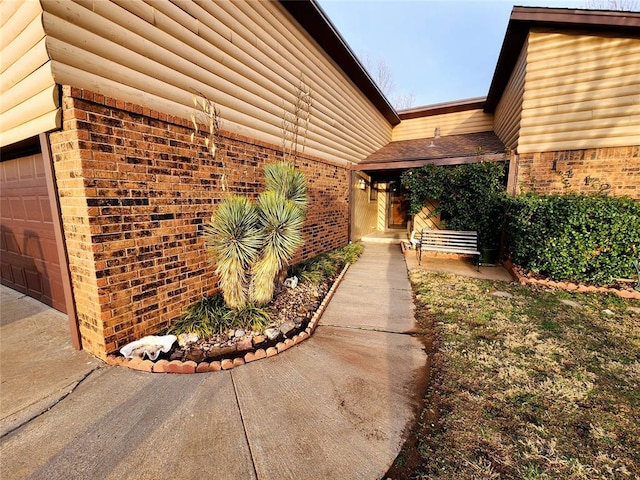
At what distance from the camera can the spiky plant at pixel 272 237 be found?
3443 millimetres

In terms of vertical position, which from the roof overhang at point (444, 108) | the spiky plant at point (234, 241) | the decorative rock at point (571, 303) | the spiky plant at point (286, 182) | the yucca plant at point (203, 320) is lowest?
the decorative rock at point (571, 303)

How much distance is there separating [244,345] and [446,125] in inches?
489

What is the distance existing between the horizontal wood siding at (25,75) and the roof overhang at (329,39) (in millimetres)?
4028

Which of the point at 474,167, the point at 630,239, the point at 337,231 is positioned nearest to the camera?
the point at 630,239

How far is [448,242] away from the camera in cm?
680

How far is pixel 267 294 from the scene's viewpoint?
11.9 feet

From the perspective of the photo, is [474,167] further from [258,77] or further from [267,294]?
[267,294]

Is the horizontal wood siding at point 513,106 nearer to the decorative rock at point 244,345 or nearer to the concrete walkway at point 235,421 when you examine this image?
the concrete walkway at point 235,421

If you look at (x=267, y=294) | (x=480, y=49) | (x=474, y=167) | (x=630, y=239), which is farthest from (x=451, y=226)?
(x=480, y=49)

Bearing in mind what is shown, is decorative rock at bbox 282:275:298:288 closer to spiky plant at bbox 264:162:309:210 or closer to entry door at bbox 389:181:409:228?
spiky plant at bbox 264:162:309:210

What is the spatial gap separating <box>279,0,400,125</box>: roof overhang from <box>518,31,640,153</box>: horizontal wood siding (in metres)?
4.09

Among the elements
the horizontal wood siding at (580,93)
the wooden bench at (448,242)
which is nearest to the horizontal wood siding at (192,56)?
the wooden bench at (448,242)

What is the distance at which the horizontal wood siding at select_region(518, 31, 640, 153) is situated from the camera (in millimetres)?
5395

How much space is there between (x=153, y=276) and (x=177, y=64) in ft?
8.43
